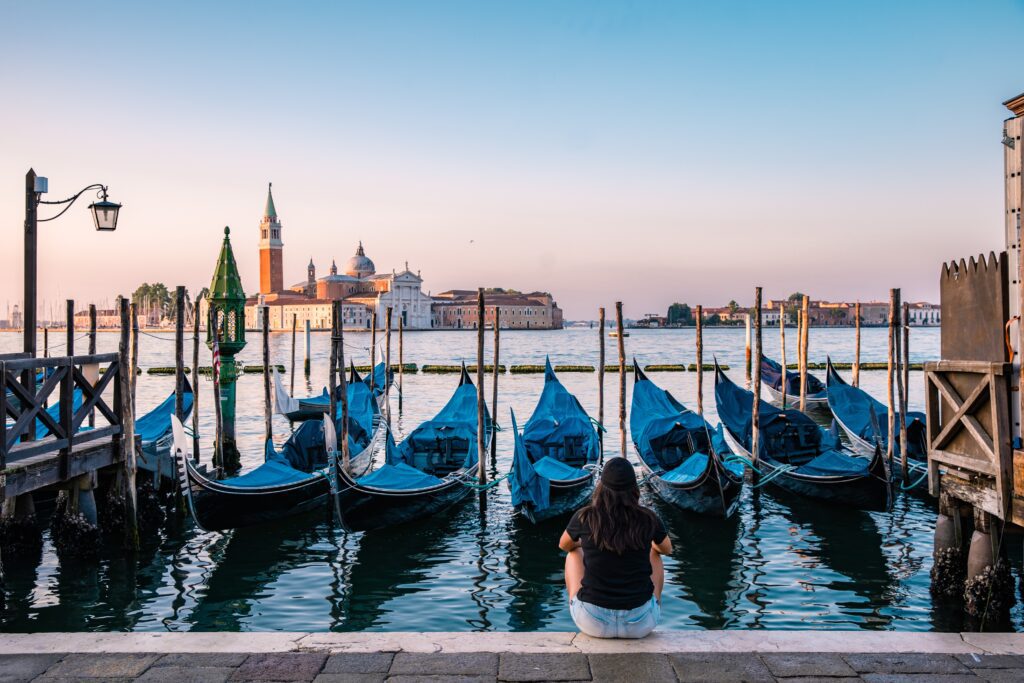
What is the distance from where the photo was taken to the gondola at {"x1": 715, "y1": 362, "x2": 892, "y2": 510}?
7506 millimetres

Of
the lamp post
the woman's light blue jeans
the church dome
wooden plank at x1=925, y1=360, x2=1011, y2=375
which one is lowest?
the woman's light blue jeans

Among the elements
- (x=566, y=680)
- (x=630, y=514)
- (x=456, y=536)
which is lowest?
(x=456, y=536)

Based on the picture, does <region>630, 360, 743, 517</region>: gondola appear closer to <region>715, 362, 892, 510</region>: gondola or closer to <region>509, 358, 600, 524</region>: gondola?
<region>715, 362, 892, 510</region>: gondola

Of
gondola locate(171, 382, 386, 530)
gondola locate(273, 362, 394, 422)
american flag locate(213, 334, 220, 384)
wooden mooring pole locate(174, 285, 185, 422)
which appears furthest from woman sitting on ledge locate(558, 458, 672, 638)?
gondola locate(273, 362, 394, 422)

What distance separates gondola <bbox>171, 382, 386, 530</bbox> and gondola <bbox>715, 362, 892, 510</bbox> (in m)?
4.15

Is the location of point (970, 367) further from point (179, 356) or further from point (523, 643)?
point (179, 356)

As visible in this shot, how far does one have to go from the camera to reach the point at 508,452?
11.5 metres

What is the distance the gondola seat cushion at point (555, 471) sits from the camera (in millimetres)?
7545

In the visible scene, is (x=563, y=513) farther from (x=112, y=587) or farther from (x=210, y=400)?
(x=210, y=400)

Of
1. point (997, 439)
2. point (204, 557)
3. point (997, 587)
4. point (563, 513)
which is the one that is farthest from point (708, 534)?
point (204, 557)

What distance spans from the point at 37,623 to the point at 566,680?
12.5 feet

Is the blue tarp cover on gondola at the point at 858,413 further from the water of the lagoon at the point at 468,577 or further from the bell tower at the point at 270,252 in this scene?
the bell tower at the point at 270,252

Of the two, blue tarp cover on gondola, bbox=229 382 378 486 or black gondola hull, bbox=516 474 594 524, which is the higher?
blue tarp cover on gondola, bbox=229 382 378 486

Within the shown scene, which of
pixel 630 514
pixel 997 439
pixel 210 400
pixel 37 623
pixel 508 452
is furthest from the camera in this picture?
pixel 210 400
